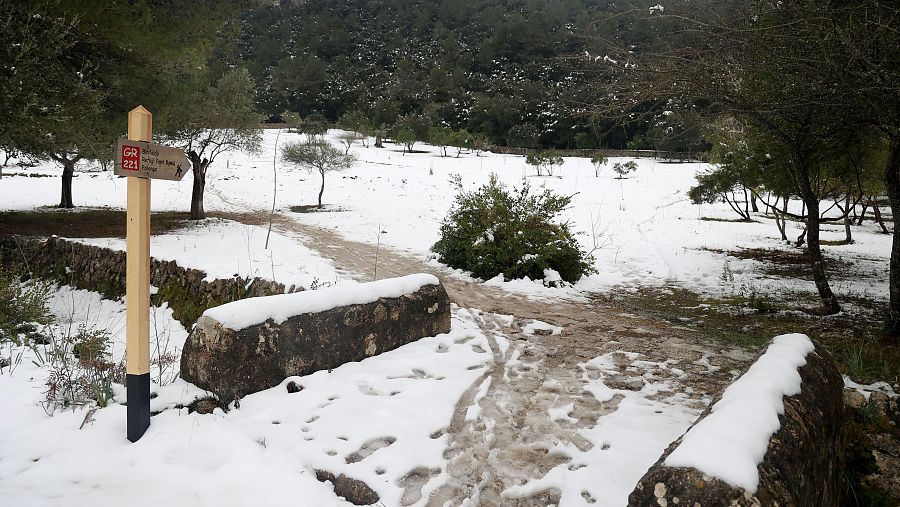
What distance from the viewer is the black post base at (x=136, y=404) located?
327 centimetres

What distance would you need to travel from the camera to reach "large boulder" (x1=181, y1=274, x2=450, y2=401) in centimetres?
381

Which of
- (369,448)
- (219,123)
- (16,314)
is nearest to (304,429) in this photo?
(369,448)

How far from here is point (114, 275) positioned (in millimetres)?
8922

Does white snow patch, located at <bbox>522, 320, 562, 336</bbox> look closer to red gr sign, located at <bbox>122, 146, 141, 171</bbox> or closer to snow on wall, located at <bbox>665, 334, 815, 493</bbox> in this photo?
snow on wall, located at <bbox>665, 334, 815, 493</bbox>

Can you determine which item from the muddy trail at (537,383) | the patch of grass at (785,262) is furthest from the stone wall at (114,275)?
the patch of grass at (785,262)

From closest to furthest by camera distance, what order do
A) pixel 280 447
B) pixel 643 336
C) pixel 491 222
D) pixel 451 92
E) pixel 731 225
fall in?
1. pixel 280 447
2. pixel 643 336
3. pixel 491 222
4. pixel 731 225
5. pixel 451 92

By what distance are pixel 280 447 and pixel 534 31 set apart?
221 feet

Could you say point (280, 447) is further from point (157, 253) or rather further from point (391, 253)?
point (391, 253)

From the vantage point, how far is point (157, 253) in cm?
949

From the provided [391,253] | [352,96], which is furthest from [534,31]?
[391,253]

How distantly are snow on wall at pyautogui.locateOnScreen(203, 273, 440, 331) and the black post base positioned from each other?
681mm

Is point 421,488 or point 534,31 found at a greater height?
point 534,31

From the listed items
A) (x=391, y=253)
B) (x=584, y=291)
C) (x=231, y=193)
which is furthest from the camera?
(x=231, y=193)

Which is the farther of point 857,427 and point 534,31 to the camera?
point 534,31
